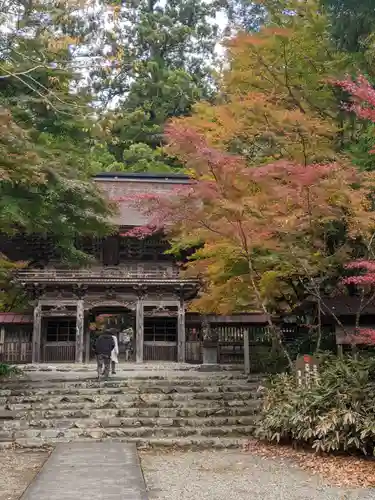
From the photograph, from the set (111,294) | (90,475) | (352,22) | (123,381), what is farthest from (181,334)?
(90,475)

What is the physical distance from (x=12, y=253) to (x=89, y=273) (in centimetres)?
404

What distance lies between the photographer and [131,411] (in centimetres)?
1215

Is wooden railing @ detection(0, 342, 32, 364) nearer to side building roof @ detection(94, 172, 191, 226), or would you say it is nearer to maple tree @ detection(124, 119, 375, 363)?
side building roof @ detection(94, 172, 191, 226)

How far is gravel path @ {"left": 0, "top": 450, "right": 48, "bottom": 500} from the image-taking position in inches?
279

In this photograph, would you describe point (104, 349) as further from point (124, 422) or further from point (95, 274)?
point (95, 274)

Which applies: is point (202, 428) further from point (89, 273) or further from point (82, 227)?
point (89, 273)

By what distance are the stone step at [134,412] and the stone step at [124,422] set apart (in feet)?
0.71

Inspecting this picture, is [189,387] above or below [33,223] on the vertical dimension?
below

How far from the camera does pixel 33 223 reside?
12.0 metres

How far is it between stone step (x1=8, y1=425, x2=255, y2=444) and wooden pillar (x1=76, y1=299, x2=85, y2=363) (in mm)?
11468

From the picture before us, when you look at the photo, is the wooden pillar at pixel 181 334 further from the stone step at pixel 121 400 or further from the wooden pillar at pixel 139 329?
the stone step at pixel 121 400

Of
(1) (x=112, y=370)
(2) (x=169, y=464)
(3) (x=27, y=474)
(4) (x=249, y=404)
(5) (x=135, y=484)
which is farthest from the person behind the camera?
(1) (x=112, y=370)

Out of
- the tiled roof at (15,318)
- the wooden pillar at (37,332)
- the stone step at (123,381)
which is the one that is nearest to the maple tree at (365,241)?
the stone step at (123,381)

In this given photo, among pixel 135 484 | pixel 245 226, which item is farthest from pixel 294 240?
pixel 135 484
